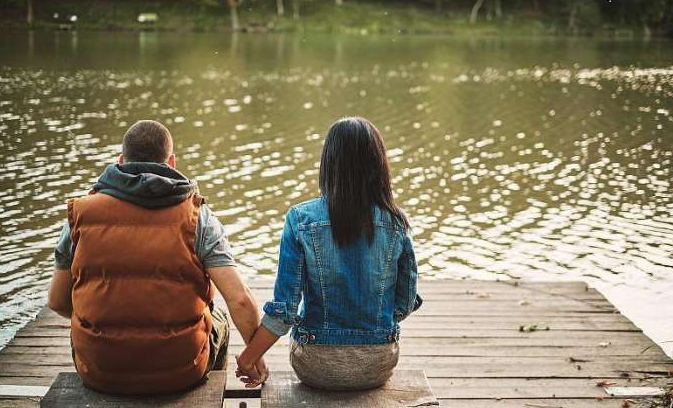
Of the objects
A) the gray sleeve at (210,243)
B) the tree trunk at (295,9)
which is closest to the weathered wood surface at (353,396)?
the gray sleeve at (210,243)

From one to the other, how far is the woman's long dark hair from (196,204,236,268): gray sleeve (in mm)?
416

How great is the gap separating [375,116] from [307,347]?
17.4 meters

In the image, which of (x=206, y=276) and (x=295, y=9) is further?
(x=295, y=9)

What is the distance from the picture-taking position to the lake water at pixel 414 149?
9.48 metres

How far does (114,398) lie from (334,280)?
0.93 m

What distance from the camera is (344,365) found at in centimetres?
325

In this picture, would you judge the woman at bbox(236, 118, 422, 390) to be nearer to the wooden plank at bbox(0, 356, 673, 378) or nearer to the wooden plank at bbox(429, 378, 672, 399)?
the wooden plank at bbox(429, 378, 672, 399)

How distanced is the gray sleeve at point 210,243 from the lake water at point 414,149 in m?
4.43

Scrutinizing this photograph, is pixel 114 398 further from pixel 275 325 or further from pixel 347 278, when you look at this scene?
pixel 347 278

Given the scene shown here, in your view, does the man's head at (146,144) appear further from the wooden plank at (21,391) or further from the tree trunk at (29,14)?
the tree trunk at (29,14)

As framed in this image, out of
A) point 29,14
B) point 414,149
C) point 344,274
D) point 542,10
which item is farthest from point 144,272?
point 542,10

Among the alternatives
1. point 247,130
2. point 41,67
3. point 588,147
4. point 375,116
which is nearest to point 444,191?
point 588,147

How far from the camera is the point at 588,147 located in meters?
16.8

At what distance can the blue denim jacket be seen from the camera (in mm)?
3158
